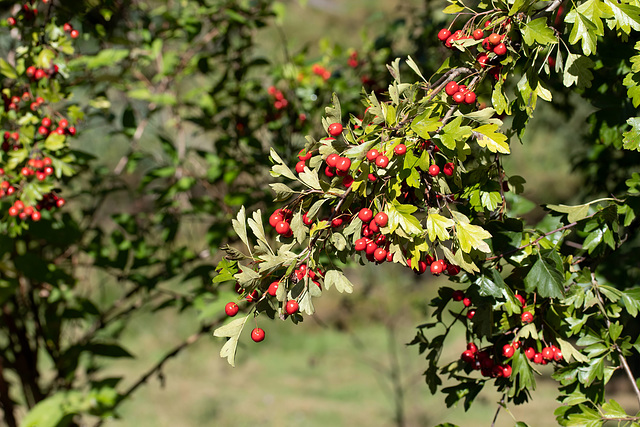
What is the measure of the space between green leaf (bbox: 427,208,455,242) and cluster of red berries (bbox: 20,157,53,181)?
1.31 metres

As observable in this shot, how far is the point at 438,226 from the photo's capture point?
40.7 inches

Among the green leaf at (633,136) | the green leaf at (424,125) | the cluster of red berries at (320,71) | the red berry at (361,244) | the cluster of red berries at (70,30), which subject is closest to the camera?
the green leaf at (424,125)

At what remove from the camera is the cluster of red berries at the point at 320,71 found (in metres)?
2.93

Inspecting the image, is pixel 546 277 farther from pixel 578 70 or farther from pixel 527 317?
pixel 578 70

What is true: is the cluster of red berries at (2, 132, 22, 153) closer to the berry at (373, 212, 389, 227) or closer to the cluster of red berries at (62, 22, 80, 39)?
the cluster of red berries at (62, 22, 80, 39)

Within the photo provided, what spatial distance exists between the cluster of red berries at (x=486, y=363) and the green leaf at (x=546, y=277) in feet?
0.81

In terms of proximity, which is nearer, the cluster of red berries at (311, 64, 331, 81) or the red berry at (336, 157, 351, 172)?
the red berry at (336, 157, 351, 172)

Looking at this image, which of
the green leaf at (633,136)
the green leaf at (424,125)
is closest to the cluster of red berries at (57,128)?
the green leaf at (424,125)

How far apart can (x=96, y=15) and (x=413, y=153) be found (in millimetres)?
1677

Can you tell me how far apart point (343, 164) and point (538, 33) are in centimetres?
47

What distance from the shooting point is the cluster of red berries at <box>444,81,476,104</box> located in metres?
1.09

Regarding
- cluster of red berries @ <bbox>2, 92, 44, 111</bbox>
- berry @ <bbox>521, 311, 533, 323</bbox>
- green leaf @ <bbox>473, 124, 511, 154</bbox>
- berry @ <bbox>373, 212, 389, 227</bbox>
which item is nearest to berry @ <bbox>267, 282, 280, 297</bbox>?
berry @ <bbox>373, 212, 389, 227</bbox>

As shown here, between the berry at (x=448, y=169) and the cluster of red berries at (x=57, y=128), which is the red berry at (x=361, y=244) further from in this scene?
the cluster of red berries at (x=57, y=128)

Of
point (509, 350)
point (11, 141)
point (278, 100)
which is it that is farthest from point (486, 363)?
point (278, 100)
